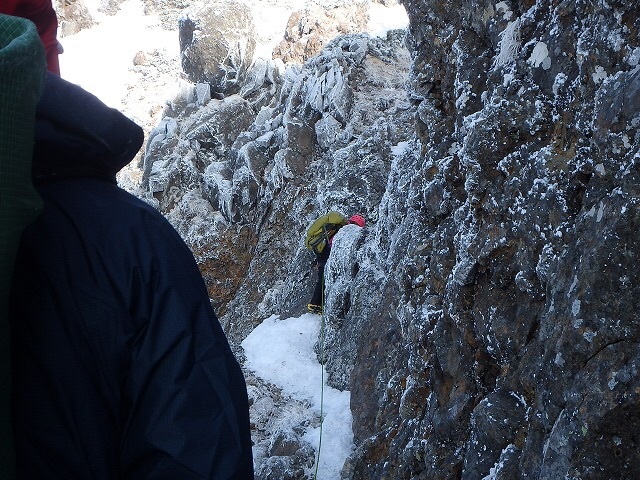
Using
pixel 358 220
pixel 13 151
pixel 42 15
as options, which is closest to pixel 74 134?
pixel 13 151

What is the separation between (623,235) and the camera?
2.87 metres

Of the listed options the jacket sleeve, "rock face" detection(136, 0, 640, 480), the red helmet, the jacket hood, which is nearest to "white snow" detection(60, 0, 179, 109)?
the red helmet

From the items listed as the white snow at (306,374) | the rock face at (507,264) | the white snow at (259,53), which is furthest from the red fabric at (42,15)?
the white snow at (259,53)

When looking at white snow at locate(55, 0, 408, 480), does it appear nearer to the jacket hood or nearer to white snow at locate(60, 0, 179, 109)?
white snow at locate(60, 0, 179, 109)

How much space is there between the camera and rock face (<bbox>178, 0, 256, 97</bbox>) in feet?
73.7

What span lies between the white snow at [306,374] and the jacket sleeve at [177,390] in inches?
218

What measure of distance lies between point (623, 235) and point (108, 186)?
7.55 feet

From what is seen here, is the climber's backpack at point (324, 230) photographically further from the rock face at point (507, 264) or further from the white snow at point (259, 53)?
the rock face at point (507, 264)

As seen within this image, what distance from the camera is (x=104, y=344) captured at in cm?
160

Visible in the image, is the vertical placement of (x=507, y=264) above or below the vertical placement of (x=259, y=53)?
below

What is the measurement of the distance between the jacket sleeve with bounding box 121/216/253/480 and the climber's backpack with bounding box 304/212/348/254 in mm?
9745

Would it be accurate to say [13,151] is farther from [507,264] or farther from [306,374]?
[306,374]

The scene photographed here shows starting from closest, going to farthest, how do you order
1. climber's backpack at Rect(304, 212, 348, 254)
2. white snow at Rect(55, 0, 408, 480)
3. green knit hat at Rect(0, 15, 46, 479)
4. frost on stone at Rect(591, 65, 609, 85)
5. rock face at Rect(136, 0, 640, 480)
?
green knit hat at Rect(0, 15, 46, 479), rock face at Rect(136, 0, 640, 480), frost on stone at Rect(591, 65, 609, 85), white snow at Rect(55, 0, 408, 480), climber's backpack at Rect(304, 212, 348, 254)

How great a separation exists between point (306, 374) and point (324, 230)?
9.48ft
